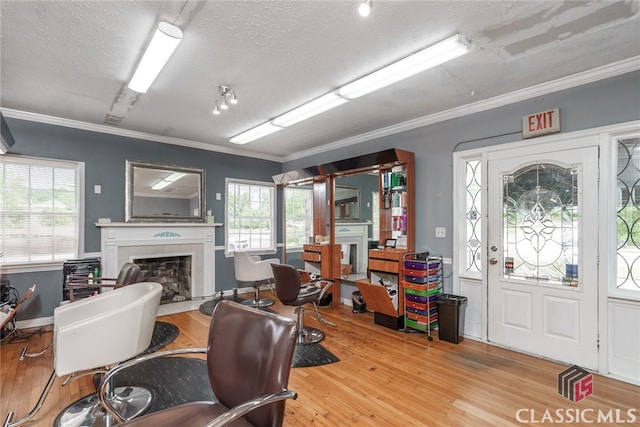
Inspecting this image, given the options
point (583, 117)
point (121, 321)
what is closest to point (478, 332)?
point (583, 117)

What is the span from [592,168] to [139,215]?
551 centimetres

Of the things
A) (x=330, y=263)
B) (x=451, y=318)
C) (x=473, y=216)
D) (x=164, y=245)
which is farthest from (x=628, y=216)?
(x=164, y=245)

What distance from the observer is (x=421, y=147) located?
13.4 ft

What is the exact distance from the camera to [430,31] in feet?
7.18

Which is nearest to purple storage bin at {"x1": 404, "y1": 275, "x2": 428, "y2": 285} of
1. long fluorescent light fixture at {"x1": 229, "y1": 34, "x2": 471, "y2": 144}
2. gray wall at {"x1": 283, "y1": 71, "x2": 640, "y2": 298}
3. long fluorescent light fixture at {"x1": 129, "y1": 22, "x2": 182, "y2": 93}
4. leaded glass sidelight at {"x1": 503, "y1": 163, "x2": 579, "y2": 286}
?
gray wall at {"x1": 283, "y1": 71, "x2": 640, "y2": 298}

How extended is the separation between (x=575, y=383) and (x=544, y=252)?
1.15m

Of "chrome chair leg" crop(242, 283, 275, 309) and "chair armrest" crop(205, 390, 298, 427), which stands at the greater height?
"chair armrest" crop(205, 390, 298, 427)

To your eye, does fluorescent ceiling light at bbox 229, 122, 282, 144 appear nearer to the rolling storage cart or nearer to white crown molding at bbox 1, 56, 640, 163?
white crown molding at bbox 1, 56, 640, 163

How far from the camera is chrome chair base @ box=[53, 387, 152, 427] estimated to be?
2080mm

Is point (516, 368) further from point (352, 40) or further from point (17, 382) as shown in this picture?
point (17, 382)

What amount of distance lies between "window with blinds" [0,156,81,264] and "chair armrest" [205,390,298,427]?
4198 millimetres

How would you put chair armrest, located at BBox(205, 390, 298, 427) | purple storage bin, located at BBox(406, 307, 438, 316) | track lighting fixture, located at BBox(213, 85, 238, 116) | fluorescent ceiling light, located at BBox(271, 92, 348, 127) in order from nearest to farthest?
chair armrest, located at BBox(205, 390, 298, 427)
track lighting fixture, located at BBox(213, 85, 238, 116)
fluorescent ceiling light, located at BBox(271, 92, 348, 127)
purple storage bin, located at BBox(406, 307, 438, 316)

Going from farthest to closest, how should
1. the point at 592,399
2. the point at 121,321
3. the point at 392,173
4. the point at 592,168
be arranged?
the point at 392,173
the point at 592,168
the point at 592,399
the point at 121,321

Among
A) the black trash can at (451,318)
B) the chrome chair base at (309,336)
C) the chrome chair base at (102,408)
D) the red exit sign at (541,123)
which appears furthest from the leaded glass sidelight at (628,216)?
the chrome chair base at (102,408)
